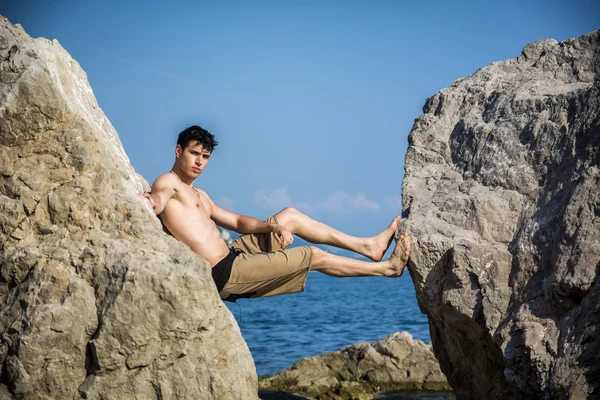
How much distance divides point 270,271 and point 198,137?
149 cm

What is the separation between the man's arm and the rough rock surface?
4130mm

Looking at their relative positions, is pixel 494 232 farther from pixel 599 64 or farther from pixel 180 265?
pixel 180 265

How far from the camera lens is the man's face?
7008mm

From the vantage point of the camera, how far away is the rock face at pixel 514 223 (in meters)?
5.62

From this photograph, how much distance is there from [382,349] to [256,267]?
5.48 meters

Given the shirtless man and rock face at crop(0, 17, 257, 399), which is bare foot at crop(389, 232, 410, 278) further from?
rock face at crop(0, 17, 257, 399)

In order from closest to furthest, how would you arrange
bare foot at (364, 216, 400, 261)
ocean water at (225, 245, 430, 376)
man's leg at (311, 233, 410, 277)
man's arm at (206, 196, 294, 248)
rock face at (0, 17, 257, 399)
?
1. rock face at (0, 17, 257, 399)
2. man's leg at (311, 233, 410, 277)
3. man's arm at (206, 196, 294, 248)
4. bare foot at (364, 216, 400, 261)
5. ocean water at (225, 245, 430, 376)

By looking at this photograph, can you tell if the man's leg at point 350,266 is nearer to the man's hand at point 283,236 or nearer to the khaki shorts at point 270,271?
the khaki shorts at point 270,271

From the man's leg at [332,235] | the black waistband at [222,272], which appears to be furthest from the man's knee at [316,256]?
the black waistband at [222,272]

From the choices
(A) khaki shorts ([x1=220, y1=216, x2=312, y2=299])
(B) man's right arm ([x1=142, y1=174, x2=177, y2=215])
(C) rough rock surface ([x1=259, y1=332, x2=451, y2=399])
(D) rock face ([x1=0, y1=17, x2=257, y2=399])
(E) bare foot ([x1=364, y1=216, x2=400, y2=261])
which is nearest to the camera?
(D) rock face ([x1=0, y1=17, x2=257, y2=399])

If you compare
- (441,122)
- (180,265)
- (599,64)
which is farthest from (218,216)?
(599,64)

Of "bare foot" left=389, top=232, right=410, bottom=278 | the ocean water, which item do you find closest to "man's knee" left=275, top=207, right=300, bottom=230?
"bare foot" left=389, top=232, right=410, bottom=278

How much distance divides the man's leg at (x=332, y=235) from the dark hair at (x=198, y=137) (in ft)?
3.27

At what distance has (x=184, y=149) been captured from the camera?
23.1 ft
